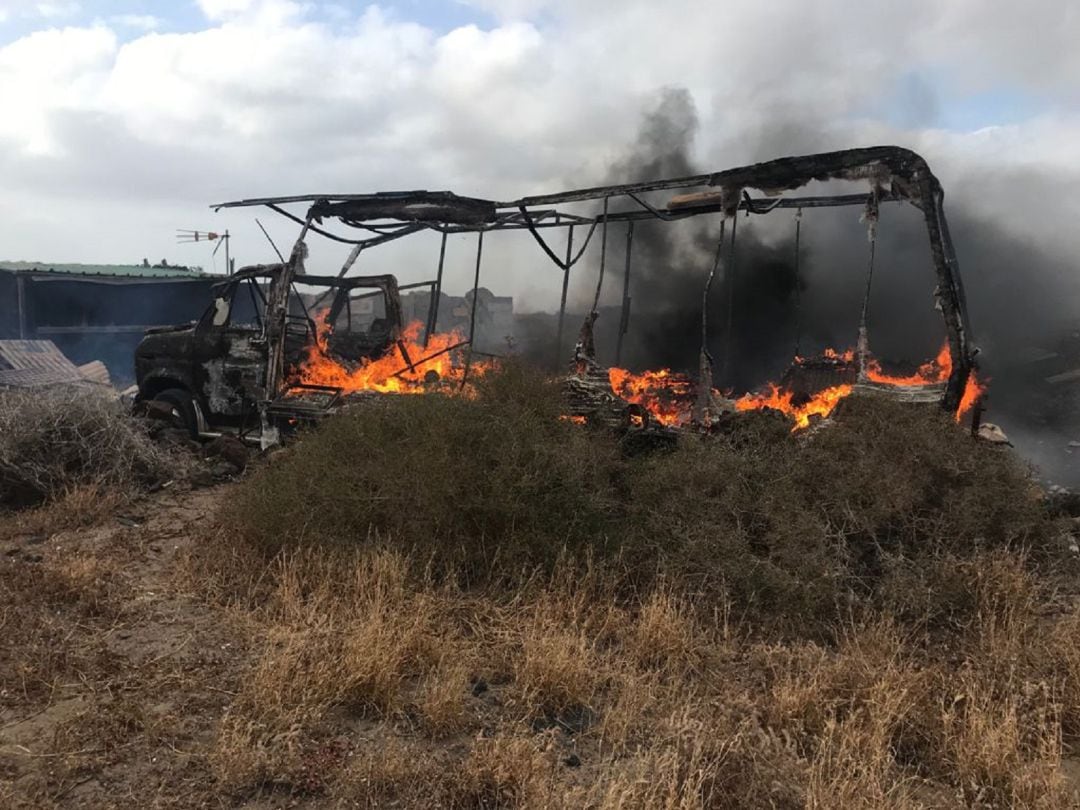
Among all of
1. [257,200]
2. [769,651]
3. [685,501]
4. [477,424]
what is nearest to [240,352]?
[257,200]

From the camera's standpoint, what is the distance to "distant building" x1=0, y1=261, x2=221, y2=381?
19812 mm

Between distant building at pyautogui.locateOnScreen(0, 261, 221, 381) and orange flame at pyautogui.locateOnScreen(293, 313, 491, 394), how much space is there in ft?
45.4

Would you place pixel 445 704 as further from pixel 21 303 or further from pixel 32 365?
pixel 21 303

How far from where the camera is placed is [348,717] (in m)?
3.71

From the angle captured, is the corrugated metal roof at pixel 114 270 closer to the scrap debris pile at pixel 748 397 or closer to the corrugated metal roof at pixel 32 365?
the corrugated metal roof at pixel 32 365

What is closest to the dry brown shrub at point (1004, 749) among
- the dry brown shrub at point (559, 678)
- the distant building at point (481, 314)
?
the dry brown shrub at point (559, 678)

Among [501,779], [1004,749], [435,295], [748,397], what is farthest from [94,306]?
[1004,749]

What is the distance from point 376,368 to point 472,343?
195 cm

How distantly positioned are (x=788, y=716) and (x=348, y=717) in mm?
2268

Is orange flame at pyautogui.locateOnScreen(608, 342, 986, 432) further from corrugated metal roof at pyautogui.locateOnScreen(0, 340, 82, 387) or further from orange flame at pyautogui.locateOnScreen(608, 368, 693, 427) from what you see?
corrugated metal roof at pyautogui.locateOnScreen(0, 340, 82, 387)

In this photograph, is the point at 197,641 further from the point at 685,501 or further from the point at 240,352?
the point at 240,352

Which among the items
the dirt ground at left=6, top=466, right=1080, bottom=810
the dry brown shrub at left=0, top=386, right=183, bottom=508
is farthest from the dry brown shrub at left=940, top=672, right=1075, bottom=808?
the dry brown shrub at left=0, top=386, right=183, bottom=508

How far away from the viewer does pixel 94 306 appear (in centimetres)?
2222

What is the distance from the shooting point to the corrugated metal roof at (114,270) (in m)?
21.8
